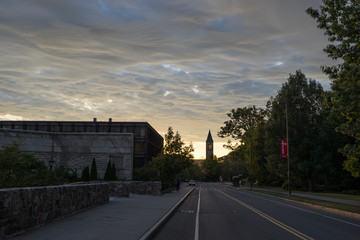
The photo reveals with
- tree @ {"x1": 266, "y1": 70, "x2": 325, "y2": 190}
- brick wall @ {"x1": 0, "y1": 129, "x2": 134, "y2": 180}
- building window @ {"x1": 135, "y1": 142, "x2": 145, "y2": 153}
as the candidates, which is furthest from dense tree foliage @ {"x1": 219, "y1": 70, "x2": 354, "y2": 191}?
building window @ {"x1": 135, "y1": 142, "x2": 145, "y2": 153}

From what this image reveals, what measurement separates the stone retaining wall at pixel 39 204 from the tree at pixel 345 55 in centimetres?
1586

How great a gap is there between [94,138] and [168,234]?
45.4 meters

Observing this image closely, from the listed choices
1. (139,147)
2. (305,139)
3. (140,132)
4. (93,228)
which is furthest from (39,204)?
(140,132)

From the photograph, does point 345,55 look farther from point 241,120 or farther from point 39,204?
point 241,120

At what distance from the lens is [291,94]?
170 ft

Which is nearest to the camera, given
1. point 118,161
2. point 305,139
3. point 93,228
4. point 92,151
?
point 93,228

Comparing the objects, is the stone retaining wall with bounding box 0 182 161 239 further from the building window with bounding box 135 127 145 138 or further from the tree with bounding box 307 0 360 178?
the building window with bounding box 135 127 145 138

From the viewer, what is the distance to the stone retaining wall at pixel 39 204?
941cm

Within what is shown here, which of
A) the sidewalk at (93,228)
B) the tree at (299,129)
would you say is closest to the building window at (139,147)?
the tree at (299,129)

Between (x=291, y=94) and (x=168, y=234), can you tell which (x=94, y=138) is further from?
(x=168, y=234)

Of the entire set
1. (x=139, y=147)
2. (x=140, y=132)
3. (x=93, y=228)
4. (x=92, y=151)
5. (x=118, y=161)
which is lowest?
(x=93, y=228)

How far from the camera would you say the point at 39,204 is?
11.4 meters

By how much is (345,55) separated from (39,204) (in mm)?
20364

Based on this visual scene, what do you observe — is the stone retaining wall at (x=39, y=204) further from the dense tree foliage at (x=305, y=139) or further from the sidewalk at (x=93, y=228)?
the dense tree foliage at (x=305, y=139)
